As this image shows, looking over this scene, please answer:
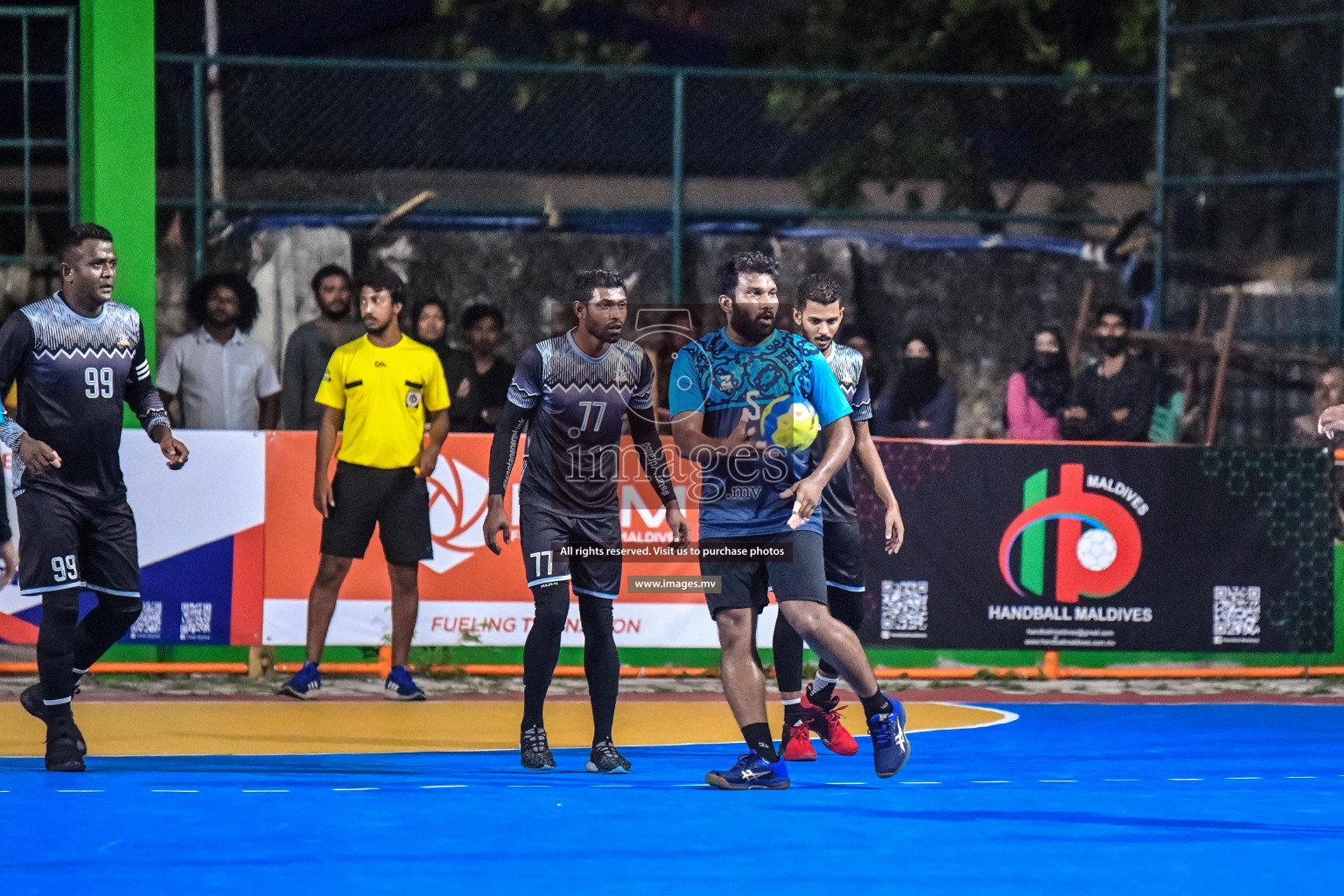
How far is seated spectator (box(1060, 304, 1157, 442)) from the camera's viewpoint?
13.1m

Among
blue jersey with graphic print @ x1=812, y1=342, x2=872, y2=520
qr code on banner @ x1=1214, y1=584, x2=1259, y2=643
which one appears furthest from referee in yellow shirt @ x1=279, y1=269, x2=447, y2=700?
qr code on banner @ x1=1214, y1=584, x2=1259, y2=643

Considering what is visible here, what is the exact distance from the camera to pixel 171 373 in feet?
41.4

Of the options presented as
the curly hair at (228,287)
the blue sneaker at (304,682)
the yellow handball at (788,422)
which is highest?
the curly hair at (228,287)

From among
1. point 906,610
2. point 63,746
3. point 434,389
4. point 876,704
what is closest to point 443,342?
point 434,389

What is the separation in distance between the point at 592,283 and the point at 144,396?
2124mm

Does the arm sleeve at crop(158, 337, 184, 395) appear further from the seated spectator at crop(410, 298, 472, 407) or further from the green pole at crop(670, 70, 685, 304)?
the green pole at crop(670, 70, 685, 304)

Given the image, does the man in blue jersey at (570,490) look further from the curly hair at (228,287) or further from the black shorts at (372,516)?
the curly hair at (228,287)

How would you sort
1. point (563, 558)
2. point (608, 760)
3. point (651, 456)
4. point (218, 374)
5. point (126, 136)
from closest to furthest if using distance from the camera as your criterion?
point (608, 760), point (563, 558), point (651, 456), point (126, 136), point (218, 374)

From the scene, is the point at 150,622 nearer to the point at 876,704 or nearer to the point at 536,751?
the point at 536,751

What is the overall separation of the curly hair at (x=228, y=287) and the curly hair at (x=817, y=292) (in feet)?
17.9

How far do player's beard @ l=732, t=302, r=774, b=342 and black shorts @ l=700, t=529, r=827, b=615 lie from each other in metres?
0.77

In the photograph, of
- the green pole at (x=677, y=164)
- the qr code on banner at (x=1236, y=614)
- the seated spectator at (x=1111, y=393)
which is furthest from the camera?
the green pole at (x=677, y=164)

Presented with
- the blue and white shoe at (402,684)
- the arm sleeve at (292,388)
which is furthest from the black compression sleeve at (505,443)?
the arm sleeve at (292,388)

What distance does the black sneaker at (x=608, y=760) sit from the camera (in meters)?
8.34
